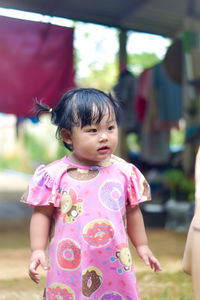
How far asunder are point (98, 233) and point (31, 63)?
196 inches

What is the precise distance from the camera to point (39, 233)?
193 cm

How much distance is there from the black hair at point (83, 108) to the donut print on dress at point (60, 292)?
26.4 inches

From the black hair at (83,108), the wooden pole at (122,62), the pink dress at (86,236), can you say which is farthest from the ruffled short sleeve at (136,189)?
the wooden pole at (122,62)

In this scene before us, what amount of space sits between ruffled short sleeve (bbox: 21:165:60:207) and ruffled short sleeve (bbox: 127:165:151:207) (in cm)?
32

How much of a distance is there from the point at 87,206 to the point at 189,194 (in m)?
5.09

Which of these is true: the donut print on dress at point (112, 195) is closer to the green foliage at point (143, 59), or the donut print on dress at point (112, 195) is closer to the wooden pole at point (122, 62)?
the wooden pole at point (122, 62)

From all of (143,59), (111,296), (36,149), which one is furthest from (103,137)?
(36,149)

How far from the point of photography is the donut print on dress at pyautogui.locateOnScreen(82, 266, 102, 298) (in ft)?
6.03

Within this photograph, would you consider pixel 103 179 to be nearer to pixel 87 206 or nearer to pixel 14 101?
pixel 87 206

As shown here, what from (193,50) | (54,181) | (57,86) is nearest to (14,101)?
(57,86)

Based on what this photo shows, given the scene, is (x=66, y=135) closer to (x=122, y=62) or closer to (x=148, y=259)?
(x=148, y=259)

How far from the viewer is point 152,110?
7059 mm

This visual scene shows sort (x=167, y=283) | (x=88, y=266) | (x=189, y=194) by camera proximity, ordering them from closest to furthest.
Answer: (x=88, y=266)
(x=167, y=283)
(x=189, y=194)

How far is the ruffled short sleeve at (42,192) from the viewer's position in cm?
190
